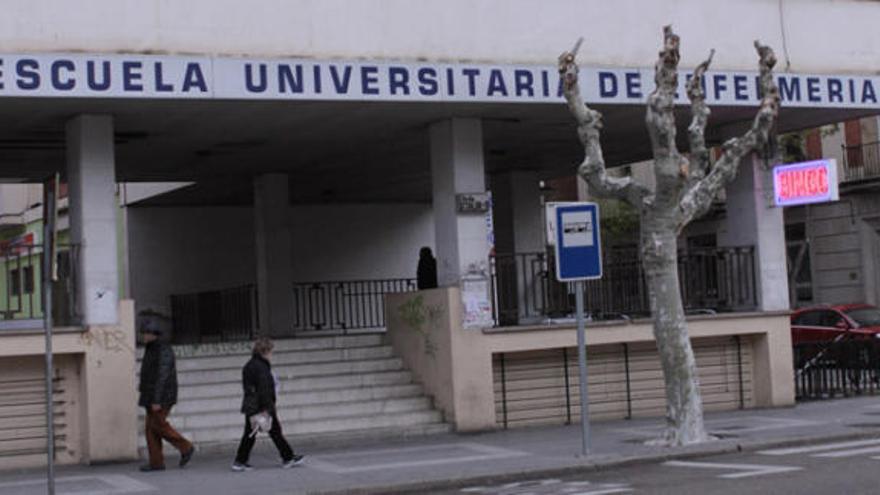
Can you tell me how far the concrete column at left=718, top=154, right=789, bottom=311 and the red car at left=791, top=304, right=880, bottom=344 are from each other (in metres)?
8.68

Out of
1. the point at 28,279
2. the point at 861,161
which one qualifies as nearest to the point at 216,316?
the point at 28,279

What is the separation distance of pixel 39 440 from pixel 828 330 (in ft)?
61.9

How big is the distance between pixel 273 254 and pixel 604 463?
39.7ft

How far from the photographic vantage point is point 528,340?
18469 mm

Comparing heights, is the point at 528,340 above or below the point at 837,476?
above

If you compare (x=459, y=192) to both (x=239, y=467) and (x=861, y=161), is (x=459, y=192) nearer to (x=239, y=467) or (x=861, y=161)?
(x=239, y=467)

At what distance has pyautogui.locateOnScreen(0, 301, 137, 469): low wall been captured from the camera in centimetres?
1617

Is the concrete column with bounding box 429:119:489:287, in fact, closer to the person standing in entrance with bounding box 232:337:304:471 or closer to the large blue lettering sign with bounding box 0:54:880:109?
the large blue lettering sign with bounding box 0:54:880:109

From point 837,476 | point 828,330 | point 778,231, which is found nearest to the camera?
point 837,476

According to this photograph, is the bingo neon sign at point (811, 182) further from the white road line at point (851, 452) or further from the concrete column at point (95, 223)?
the concrete column at point (95, 223)

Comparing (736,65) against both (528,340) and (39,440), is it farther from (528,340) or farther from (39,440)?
(39,440)

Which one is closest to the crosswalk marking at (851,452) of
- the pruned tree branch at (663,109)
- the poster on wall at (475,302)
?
the pruned tree branch at (663,109)

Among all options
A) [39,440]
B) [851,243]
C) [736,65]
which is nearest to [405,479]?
[39,440]

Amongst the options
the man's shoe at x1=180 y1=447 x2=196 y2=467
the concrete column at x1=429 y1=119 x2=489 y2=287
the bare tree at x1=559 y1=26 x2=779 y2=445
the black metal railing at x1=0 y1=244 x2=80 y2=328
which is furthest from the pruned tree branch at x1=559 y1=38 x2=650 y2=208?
the black metal railing at x1=0 y1=244 x2=80 y2=328
